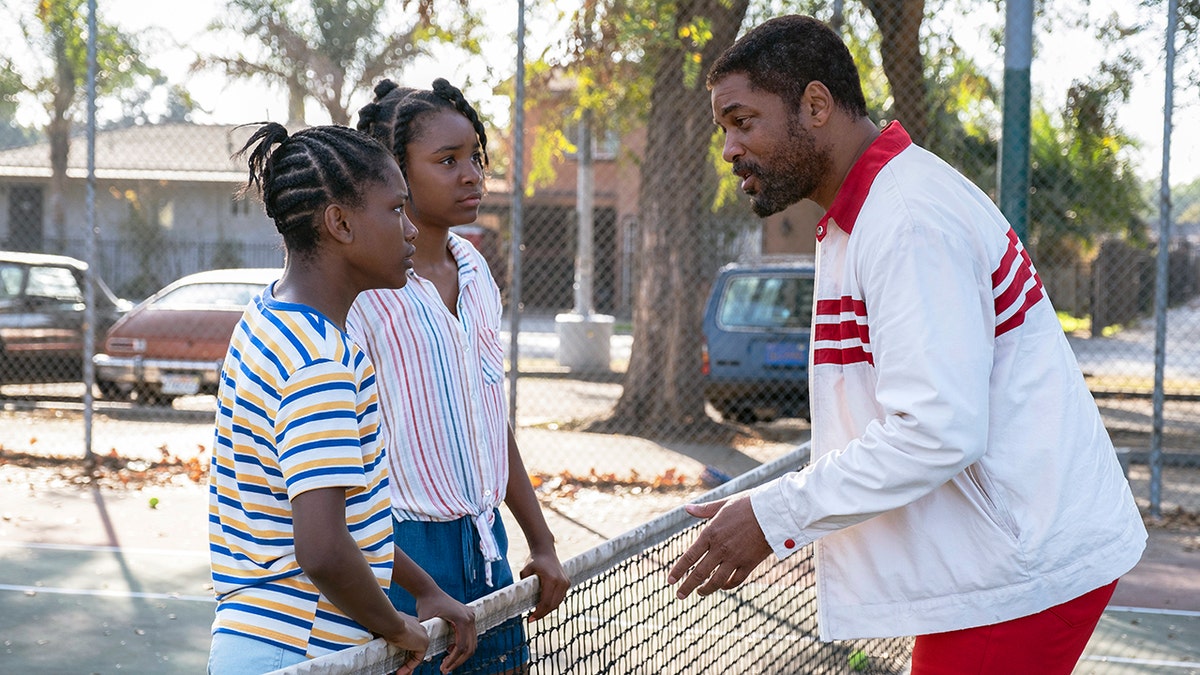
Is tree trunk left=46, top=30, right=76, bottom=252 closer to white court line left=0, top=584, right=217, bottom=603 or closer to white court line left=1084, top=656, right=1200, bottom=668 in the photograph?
white court line left=0, top=584, right=217, bottom=603

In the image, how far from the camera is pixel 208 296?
48.6ft

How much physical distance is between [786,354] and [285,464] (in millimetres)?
12060

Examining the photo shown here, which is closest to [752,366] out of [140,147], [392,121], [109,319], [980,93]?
[980,93]

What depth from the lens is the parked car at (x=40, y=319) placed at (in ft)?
50.4

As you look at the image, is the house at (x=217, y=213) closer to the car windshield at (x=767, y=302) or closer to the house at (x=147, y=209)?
the house at (x=147, y=209)

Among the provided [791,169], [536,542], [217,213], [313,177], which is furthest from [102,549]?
[217,213]

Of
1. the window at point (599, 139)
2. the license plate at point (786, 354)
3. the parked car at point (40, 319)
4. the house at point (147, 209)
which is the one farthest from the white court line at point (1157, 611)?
the house at point (147, 209)

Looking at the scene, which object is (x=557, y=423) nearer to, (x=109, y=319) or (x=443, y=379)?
(x=109, y=319)

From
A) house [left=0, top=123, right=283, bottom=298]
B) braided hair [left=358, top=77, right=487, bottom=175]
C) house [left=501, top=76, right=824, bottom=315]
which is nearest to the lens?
braided hair [left=358, top=77, right=487, bottom=175]

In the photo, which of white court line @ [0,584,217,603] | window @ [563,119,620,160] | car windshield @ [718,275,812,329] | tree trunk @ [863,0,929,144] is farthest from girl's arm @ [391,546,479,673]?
window @ [563,119,620,160]

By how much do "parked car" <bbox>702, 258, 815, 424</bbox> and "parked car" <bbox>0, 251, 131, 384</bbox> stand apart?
7.48 meters

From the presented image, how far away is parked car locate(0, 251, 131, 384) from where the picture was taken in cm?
1537

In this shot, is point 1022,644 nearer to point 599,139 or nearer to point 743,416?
point 743,416

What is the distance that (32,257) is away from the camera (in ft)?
51.5
